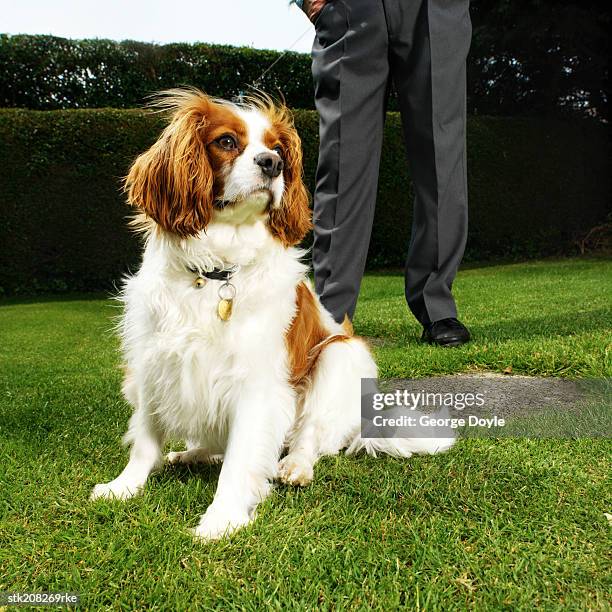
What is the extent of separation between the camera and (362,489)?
84.8 inches

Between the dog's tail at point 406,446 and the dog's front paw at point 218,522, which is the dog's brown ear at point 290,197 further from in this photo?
the dog's front paw at point 218,522

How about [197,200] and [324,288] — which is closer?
[197,200]

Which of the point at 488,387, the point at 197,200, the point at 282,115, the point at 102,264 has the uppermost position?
the point at 282,115

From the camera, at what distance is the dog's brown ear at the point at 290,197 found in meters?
2.49

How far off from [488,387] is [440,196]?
1357 mm

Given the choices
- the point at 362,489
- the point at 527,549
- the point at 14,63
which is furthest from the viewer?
the point at 14,63

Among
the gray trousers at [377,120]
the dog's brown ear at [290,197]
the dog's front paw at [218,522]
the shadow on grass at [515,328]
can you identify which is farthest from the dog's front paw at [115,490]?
the shadow on grass at [515,328]

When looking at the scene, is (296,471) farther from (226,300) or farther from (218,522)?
(226,300)

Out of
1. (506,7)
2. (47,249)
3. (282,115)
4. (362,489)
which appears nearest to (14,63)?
(47,249)

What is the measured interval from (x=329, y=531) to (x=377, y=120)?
8.84ft

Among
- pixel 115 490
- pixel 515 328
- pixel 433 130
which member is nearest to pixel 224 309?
pixel 115 490

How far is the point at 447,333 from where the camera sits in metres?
4.11

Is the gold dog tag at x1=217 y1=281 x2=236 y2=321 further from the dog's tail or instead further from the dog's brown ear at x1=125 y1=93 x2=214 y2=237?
the dog's tail

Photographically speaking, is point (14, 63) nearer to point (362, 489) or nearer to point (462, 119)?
point (462, 119)
